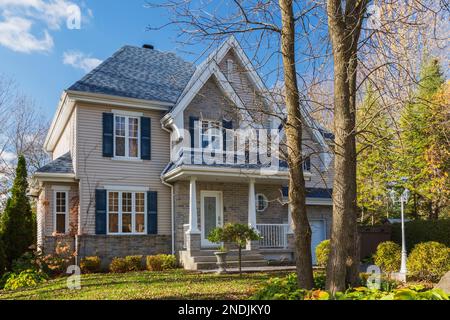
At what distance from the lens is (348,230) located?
6.75 metres

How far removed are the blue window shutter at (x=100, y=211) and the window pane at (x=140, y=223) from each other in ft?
4.36

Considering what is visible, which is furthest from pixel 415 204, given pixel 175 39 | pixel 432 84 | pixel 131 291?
pixel 175 39

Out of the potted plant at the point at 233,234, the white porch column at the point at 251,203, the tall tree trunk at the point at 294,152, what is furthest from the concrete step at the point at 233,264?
the tall tree trunk at the point at 294,152

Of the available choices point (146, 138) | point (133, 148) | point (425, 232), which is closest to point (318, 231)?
point (425, 232)

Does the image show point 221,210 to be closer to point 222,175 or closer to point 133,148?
point 222,175

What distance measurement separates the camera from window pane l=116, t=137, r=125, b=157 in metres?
17.3

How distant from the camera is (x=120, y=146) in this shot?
1739cm

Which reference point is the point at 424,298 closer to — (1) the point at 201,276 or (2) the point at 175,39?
(2) the point at 175,39

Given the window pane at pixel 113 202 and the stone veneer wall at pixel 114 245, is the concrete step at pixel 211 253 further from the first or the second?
the window pane at pixel 113 202

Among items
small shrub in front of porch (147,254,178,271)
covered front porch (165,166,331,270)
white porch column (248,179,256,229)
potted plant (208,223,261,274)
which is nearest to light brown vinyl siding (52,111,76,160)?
covered front porch (165,166,331,270)

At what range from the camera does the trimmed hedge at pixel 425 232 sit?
15961 mm

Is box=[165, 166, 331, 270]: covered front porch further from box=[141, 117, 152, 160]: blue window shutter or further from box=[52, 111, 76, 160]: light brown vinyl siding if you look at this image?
box=[52, 111, 76, 160]: light brown vinyl siding

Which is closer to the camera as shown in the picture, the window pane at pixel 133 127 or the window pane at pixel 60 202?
the window pane at pixel 60 202

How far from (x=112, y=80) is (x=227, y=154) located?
17.6ft
